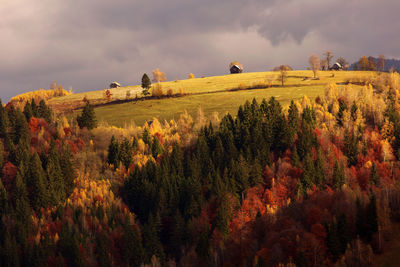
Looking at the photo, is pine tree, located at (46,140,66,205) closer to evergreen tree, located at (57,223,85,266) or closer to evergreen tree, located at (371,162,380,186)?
evergreen tree, located at (57,223,85,266)

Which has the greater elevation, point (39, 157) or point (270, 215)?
point (39, 157)

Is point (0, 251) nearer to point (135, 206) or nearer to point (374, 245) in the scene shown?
point (135, 206)

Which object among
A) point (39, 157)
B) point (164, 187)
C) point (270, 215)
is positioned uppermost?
point (39, 157)

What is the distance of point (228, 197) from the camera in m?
158

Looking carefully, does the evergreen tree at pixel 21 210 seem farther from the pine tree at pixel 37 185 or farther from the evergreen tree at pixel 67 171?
the evergreen tree at pixel 67 171

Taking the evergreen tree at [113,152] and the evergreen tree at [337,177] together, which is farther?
the evergreen tree at [113,152]

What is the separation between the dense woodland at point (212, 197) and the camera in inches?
5197

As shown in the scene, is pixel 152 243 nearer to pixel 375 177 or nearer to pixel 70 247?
pixel 70 247

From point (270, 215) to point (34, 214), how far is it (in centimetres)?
9397

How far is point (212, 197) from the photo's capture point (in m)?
164

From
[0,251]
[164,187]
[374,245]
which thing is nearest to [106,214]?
[164,187]

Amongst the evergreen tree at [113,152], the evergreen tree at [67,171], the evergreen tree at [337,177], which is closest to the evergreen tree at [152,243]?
the evergreen tree at [113,152]

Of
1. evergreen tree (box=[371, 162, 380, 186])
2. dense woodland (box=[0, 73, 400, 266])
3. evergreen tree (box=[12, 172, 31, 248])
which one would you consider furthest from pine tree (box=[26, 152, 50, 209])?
→ evergreen tree (box=[371, 162, 380, 186])

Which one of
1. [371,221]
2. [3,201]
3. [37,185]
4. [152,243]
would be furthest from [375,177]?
[3,201]
